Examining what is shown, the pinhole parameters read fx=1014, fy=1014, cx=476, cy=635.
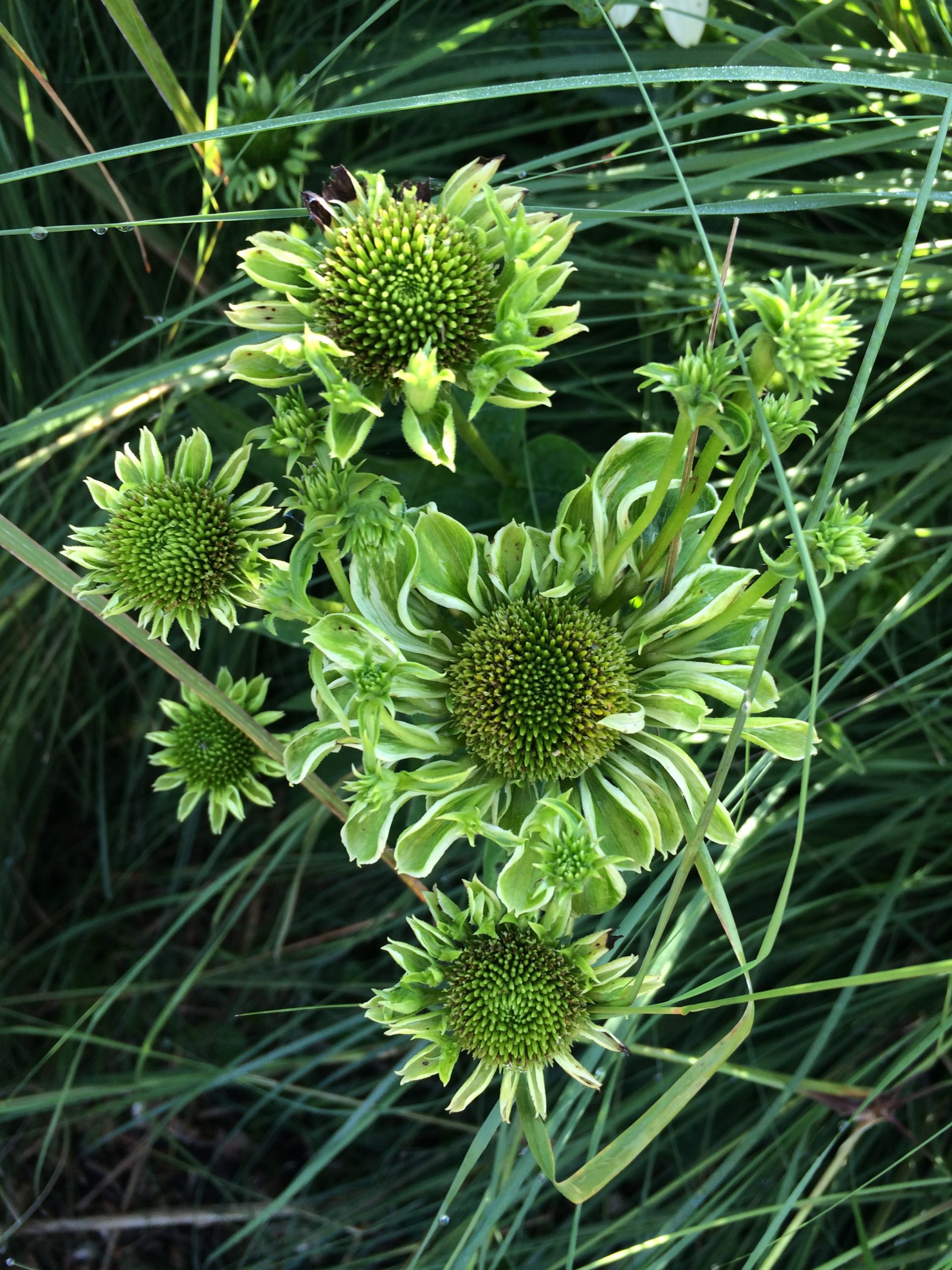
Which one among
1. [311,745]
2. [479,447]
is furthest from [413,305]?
[311,745]

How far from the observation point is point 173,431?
134 centimetres

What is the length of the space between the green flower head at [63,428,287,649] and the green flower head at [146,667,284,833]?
0.62 feet

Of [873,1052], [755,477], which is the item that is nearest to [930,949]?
[873,1052]

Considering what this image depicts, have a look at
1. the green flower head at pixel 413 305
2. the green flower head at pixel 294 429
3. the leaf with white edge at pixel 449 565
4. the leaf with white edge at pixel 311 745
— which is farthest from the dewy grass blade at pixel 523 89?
the leaf with white edge at pixel 311 745

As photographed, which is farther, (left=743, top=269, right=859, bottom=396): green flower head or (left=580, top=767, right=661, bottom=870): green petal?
(left=580, top=767, right=661, bottom=870): green petal

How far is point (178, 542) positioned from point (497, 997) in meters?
0.41

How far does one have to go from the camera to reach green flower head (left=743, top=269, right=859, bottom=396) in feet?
1.80

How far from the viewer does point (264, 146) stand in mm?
1044

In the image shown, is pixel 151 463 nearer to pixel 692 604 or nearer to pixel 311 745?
pixel 311 745

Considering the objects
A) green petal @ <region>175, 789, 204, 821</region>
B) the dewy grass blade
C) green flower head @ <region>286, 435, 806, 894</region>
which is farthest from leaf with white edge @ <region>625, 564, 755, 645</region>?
green petal @ <region>175, 789, 204, 821</region>

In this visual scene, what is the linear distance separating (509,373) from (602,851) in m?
0.35

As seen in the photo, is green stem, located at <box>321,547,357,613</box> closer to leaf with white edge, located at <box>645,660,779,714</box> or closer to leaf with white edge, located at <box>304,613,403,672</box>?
leaf with white edge, located at <box>304,613,403,672</box>

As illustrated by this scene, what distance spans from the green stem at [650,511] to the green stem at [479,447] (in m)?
0.14

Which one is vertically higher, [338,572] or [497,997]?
[338,572]
